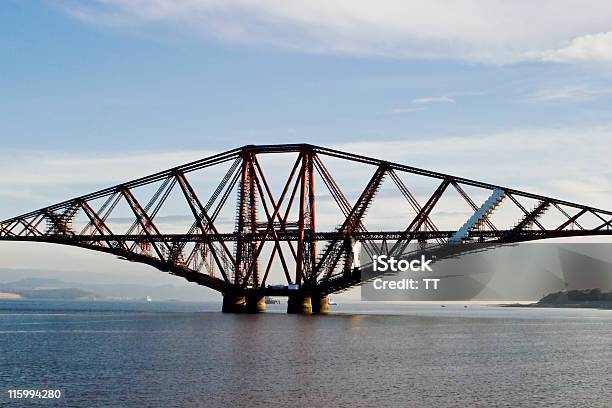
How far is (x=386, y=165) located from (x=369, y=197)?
5620mm

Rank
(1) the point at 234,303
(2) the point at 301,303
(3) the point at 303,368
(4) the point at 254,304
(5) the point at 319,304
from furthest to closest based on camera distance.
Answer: (5) the point at 319,304 < (4) the point at 254,304 < (1) the point at 234,303 < (2) the point at 301,303 < (3) the point at 303,368

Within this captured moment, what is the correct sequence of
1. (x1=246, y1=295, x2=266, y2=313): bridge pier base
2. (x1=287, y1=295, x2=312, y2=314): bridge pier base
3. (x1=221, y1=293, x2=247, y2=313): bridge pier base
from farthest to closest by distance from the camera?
(x1=246, y1=295, x2=266, y2=313): bridge pier base < (x1=221, y1=293, x2=247, y2=313): bridge pier base < (x1=287, y1=295, x2=312, y2=314): bridge pier base

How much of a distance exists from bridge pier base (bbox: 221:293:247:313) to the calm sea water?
33270 mm

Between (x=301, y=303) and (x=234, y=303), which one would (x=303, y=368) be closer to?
(x=301, y=303)

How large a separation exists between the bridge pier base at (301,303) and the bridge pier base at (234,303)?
23.4 feet

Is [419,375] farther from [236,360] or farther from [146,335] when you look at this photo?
[146,335]

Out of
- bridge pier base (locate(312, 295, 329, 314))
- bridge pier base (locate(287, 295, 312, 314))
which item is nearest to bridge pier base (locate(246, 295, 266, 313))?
bridge pier base (locate(287, 295, 312, 314))

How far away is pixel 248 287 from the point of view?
135 meters

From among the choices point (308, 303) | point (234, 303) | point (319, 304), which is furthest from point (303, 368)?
point (319, 304)

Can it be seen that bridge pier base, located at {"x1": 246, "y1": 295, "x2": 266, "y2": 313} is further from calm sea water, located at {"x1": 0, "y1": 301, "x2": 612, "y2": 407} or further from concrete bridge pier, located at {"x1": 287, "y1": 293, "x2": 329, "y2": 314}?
calm sea water, located at {"x1": 0, "y1": 301, "x2": 612, "y2": 407}

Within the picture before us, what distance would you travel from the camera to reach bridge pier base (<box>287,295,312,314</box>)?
13300 centimetres

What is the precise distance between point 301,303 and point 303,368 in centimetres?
7000

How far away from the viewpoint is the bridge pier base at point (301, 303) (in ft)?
436

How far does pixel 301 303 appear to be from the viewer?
440ft
